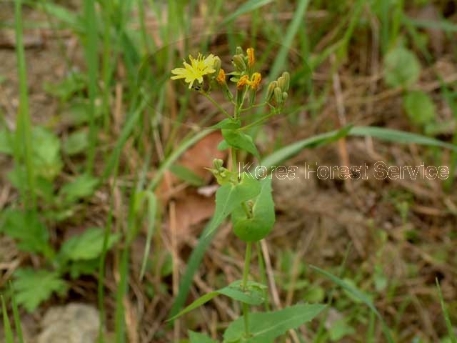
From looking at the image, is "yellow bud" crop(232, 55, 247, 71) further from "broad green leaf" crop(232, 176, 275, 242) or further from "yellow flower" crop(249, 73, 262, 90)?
"broad green leaf" crop(232, 176, 275, 242)

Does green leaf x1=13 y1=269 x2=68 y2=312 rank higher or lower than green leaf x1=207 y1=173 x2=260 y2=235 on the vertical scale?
lower

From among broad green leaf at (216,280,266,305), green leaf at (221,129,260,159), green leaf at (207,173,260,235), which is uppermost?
green leaf at (221,129,260,159)

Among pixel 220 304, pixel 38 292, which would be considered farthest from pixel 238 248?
pixel 38 292

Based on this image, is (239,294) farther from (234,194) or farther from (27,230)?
(27,230)

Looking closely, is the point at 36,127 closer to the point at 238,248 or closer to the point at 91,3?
the point at 91,3

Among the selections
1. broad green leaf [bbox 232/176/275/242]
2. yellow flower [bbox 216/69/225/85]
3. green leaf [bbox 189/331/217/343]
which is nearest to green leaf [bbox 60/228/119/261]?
green leaf [bbox 189/331/217/343]
